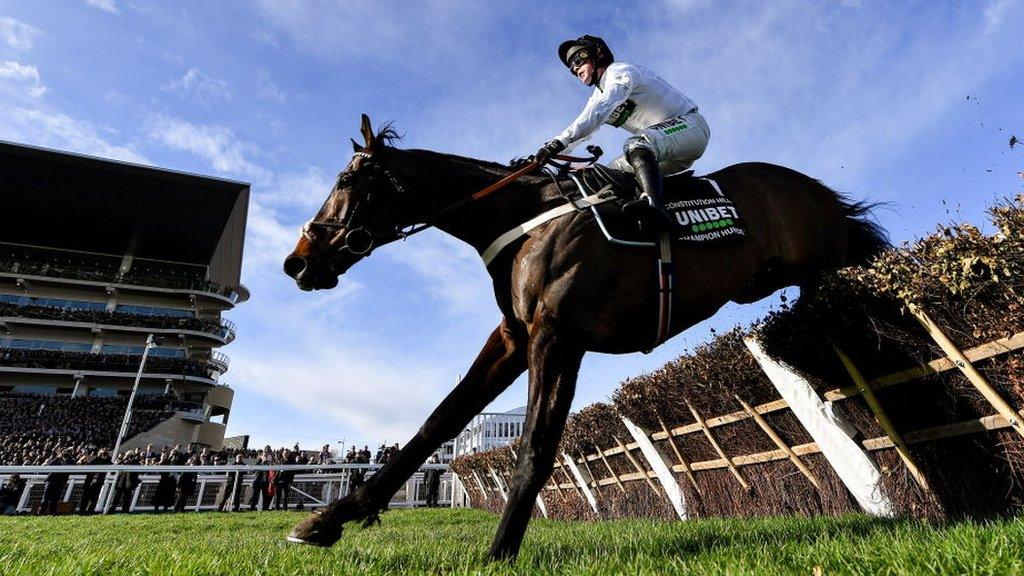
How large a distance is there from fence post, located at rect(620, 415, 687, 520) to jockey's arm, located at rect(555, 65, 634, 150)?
509 centimetres

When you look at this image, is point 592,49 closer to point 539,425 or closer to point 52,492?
point 539,425

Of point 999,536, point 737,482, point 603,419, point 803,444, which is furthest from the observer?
point 603,419

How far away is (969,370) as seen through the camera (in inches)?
136

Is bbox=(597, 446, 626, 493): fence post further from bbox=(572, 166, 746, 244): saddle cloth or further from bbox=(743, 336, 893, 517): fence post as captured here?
bbox=(572, 166, 746, 244): saddle cloth

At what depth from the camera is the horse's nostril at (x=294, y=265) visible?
12.6 ft

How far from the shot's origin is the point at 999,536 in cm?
241

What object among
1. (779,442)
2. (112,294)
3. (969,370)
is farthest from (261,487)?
(112,294)

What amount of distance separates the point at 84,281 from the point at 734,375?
210 feet

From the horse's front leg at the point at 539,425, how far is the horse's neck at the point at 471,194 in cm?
95

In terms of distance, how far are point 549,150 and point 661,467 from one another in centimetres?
545

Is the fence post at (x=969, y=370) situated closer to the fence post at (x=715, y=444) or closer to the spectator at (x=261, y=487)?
the fence post at (x=715, y=444)

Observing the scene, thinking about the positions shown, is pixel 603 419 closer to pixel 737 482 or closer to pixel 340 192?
pixel 737 482

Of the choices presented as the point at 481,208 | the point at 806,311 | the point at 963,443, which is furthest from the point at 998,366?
the point at 481,208

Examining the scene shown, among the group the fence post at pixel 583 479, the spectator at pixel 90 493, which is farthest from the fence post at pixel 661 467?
the spectator at pixel 90 493
